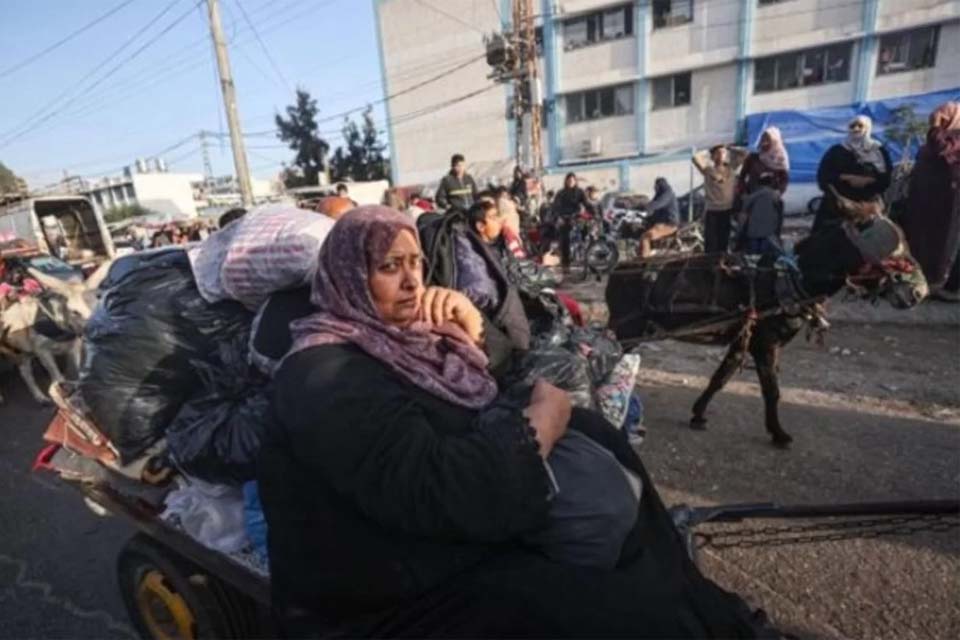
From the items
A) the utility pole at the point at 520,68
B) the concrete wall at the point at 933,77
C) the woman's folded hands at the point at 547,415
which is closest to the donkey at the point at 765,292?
the woman's folded hands at the point at 547,415

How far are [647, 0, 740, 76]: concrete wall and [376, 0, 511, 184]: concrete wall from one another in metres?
7.05

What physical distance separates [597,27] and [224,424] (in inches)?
1006

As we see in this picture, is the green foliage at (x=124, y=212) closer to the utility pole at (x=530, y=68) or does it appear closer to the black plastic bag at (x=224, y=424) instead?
the utility pole at (x=530, y=68)

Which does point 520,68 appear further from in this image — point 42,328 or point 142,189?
point 142,189

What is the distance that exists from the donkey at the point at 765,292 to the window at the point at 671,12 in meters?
21.7

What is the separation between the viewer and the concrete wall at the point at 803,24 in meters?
19.2

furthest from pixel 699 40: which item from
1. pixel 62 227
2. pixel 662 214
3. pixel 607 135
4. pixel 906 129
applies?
pixel 62 227

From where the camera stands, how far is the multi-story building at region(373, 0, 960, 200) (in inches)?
752

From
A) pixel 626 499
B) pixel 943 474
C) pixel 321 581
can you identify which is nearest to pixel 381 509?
pixel 321 581

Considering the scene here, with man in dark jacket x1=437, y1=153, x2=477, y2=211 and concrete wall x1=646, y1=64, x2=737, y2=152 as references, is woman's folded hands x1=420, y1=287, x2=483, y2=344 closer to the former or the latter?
man in dark jacket x1=437, y1=153, x2=477, y2=211

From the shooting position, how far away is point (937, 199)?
5.01 metres

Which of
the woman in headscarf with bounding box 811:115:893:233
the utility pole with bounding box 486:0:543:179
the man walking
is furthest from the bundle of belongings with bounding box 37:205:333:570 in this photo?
the utility pole with bounding box 486:0:543:179

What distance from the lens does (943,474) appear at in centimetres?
307

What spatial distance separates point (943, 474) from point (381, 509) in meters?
3.40
